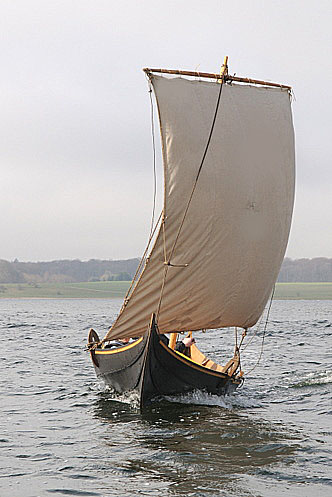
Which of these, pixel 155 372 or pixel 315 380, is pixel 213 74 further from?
pixel 315 380

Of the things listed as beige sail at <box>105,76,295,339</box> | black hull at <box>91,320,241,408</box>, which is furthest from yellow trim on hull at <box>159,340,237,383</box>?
beige sail at <box>105,76,295,339</box>

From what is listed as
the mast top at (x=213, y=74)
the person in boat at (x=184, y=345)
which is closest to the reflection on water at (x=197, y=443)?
the person in boat at (x=184, y=345)

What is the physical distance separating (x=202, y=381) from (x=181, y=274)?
2.37 metres

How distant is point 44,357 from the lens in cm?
2502

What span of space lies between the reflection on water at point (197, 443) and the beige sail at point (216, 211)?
6.51ft

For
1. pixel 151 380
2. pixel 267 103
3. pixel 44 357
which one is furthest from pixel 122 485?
pixel 44 357

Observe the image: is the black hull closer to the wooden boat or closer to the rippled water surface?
the wooden boat

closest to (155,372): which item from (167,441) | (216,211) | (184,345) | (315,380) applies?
(167,441)

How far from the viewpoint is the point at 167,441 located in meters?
10.7

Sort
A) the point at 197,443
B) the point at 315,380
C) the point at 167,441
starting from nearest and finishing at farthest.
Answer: the point at 197,443
the point at 167,441
the point at 315,380

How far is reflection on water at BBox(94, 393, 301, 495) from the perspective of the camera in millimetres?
8844

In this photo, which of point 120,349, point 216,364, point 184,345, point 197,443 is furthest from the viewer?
point 216,364

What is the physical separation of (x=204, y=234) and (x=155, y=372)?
128 inches

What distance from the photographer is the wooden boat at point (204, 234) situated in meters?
13.6
